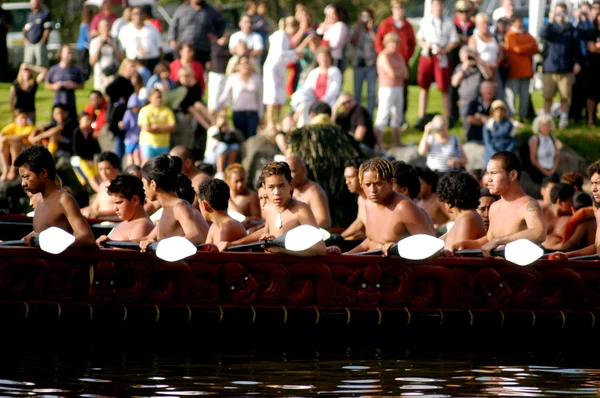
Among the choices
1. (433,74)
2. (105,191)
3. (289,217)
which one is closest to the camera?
(289,217)

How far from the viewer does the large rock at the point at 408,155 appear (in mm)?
19359

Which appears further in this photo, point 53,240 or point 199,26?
point 199,26

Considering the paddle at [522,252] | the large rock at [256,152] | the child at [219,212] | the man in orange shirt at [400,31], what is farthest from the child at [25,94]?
the paddle at [522,252]

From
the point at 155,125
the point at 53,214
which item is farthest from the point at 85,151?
the point at 53,214

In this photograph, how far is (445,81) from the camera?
20.5 m

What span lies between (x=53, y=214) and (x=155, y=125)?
760cm

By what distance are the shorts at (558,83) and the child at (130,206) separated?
1098 cm

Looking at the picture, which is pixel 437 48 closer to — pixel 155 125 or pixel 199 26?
pixel 199 26

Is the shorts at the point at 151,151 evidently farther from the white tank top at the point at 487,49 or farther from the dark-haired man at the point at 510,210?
the dark-haired man at the point at 510,210

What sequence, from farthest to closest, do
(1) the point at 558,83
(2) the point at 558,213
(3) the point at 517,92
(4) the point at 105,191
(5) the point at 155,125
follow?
1. (1) the point at 558,83
2. (3) the point at 517,92
3. (5) the point at 155,125
4. (4) the point at 105,191
5. (2) the point at 558,213

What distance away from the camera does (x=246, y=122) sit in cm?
2008

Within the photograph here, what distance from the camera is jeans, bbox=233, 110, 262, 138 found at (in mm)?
19969

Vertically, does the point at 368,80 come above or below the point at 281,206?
above

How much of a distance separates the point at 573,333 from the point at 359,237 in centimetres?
318
